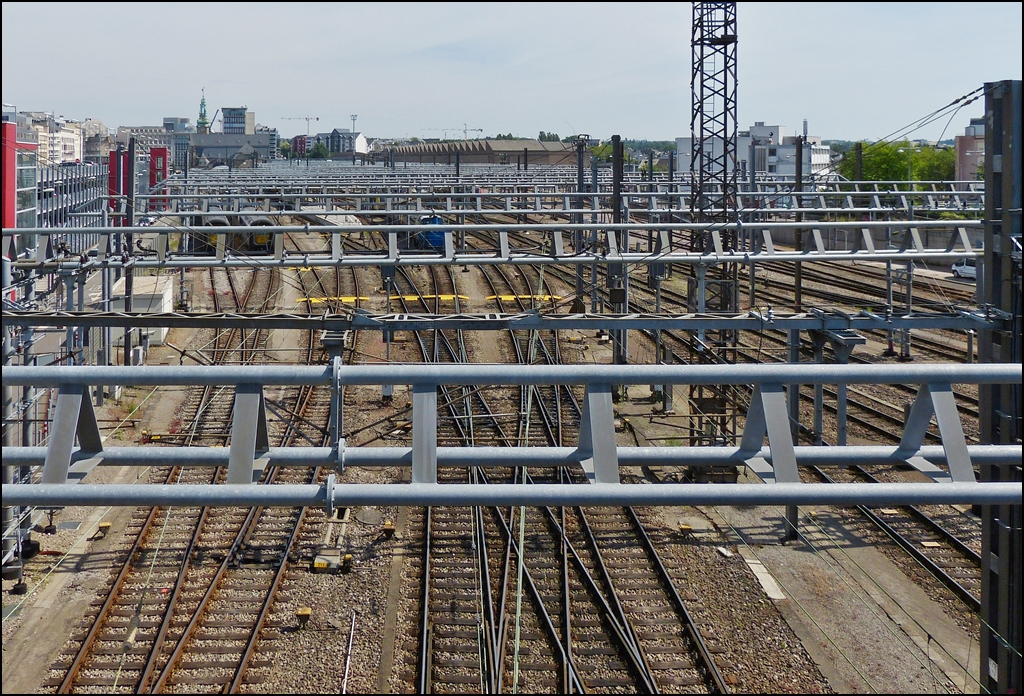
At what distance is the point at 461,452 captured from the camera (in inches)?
119

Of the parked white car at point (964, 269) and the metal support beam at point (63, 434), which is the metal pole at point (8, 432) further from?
the parked white car at point (964, 269)

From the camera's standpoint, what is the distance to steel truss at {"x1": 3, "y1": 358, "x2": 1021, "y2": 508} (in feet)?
8.19

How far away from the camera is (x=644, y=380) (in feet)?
8.79

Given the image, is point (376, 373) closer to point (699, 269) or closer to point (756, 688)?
point (756, 688)

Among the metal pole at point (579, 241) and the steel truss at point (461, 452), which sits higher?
the metal pole at point (579, 241)

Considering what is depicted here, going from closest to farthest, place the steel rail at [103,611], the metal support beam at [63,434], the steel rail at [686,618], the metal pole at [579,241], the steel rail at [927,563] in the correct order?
the metal support beam at [63,434] → the steel rail at [686,618] → the steel rail at [103,611] → the steel rail at [927,563] → the metal pole at [579,241]

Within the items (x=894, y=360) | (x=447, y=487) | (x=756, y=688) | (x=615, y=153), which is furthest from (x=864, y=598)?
(x=894, y=360)

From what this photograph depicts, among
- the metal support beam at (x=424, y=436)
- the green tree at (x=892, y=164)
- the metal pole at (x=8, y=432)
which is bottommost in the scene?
the metal pole at (x=8, y=432)

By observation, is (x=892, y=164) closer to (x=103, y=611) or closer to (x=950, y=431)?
(x=103, y=611)

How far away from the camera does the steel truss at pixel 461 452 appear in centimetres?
250

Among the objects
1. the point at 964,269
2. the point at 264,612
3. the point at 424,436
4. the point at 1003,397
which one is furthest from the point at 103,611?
the point at 964,269

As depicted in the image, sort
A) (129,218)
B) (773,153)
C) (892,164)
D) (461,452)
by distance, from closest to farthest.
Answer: (461,452), (129,218), (892,164), (773,153)

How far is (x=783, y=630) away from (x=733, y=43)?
7.66 m

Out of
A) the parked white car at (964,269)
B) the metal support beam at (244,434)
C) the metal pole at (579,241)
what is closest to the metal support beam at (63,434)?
the metal support beam at (244,434)
